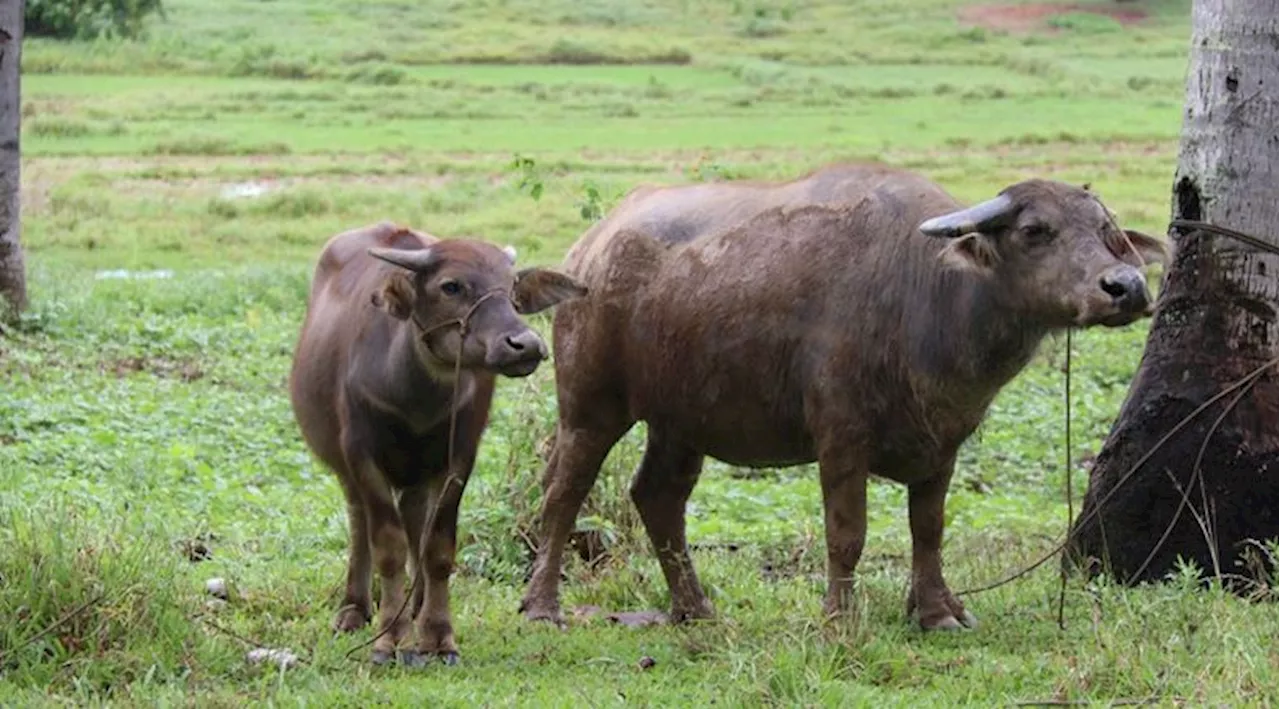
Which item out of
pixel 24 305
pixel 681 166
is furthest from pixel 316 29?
pixel 24 305

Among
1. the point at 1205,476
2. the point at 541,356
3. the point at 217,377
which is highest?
the point at 541,356

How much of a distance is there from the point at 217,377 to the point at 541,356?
6.42 metres

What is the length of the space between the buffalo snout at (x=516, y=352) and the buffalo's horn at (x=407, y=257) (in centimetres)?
36

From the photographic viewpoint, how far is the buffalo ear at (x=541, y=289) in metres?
5.50

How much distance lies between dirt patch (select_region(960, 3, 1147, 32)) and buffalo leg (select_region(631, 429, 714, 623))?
37161 mm

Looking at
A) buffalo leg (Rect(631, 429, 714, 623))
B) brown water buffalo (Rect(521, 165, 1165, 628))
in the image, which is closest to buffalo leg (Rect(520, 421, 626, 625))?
brown water buffalo (Rect(521, 165, 1165, 628))

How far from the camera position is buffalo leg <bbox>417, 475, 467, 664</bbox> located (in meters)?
5.48

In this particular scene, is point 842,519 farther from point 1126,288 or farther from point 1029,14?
point 1029,14

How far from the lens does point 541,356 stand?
5.12 m

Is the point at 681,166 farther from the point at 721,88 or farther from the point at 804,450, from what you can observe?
the point at 804,450

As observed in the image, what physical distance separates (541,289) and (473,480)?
2.84m

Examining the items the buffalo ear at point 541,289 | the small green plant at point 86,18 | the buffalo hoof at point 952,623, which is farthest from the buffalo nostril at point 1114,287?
the small green plant at point 86,18

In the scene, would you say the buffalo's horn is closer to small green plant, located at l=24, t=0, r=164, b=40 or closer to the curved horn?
the curved horn

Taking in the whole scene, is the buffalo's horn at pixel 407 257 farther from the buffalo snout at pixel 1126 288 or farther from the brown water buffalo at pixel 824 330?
the buffalo snout at pixel 1126 288
